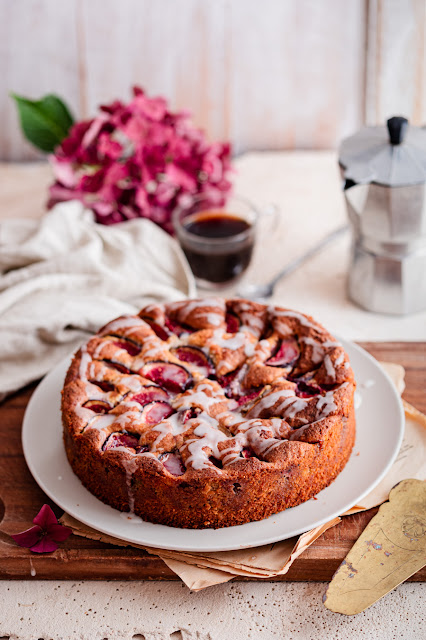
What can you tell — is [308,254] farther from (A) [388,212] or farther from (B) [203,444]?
(B) [203,444]

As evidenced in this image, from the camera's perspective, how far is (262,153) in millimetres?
3430

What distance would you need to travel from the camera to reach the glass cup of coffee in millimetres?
2385

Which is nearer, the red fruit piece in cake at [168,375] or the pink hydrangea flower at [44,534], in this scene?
the pink hydrangea flower at [44,534]

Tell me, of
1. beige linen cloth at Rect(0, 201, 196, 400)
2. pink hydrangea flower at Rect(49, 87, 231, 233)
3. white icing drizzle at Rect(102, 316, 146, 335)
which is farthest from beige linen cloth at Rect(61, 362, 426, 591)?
pink hydrangea flower at Rect(49, 87, 231, 233)

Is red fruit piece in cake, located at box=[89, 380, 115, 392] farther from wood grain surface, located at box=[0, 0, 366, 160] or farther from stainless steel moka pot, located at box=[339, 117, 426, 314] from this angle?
wood grain surface, located at box=[0, 0, 366, 160]

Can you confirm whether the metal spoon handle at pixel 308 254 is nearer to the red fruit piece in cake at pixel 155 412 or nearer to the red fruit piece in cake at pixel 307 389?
the red fruit piece in cake at pixel 307 389

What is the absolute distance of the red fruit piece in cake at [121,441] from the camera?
5.09ft

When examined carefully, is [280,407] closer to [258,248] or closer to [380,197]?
[380,197]

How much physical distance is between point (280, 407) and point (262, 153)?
2.05 m

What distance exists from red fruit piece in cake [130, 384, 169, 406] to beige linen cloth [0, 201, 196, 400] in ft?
1.45

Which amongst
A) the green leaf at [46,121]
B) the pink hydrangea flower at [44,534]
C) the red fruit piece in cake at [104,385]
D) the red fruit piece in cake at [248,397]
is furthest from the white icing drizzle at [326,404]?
the green leaf at [46,121]

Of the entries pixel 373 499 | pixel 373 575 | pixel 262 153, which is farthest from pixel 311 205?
pixel 373 575

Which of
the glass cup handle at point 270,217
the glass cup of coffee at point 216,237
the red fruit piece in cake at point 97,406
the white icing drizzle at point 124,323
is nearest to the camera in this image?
the red fruit piece in cake at point 97,406

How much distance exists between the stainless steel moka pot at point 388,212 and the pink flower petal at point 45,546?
3.76ft
